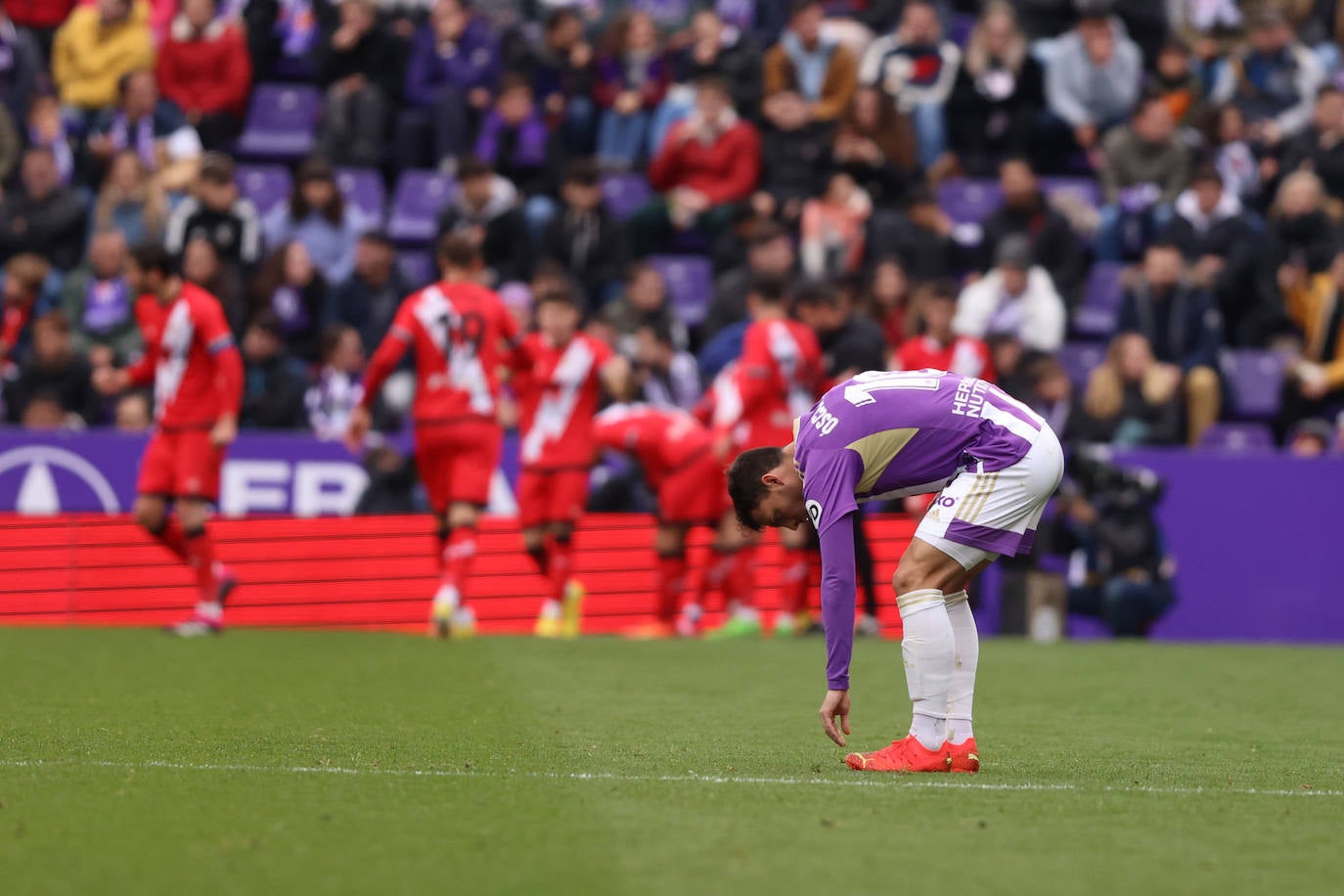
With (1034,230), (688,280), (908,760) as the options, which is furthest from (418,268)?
(908,760)

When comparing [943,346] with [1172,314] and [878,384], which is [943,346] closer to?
[1172,314]

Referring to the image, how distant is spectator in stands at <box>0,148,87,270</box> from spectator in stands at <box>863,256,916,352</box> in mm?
7448

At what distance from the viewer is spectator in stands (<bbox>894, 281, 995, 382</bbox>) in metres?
15.1

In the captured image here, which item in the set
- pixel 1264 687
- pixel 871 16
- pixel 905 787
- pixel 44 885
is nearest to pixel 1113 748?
pixel 905 787

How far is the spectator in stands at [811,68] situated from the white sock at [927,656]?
1361cm

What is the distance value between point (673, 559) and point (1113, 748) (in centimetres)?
676

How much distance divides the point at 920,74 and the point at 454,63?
485 cm

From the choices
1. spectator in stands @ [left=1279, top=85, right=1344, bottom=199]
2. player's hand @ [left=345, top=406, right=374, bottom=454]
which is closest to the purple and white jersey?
player's hand @ [left=345, top=406, right=374, bottom=454]

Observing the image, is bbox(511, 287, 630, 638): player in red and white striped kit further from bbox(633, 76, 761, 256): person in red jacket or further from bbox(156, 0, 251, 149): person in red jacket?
bbox(156, 0, 251, 149): person in red jacket

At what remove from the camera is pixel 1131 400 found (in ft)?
54.4

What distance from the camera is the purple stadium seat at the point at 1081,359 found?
18.0 m

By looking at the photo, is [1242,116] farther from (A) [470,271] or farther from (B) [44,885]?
(B) [44,885]

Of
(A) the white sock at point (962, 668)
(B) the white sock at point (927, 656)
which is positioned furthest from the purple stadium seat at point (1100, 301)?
(B) the white sock at point (927, 656)

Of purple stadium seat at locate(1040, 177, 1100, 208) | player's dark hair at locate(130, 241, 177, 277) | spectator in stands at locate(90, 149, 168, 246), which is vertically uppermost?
purple stadium seat at locate(1040, 177, 1100, 208)
